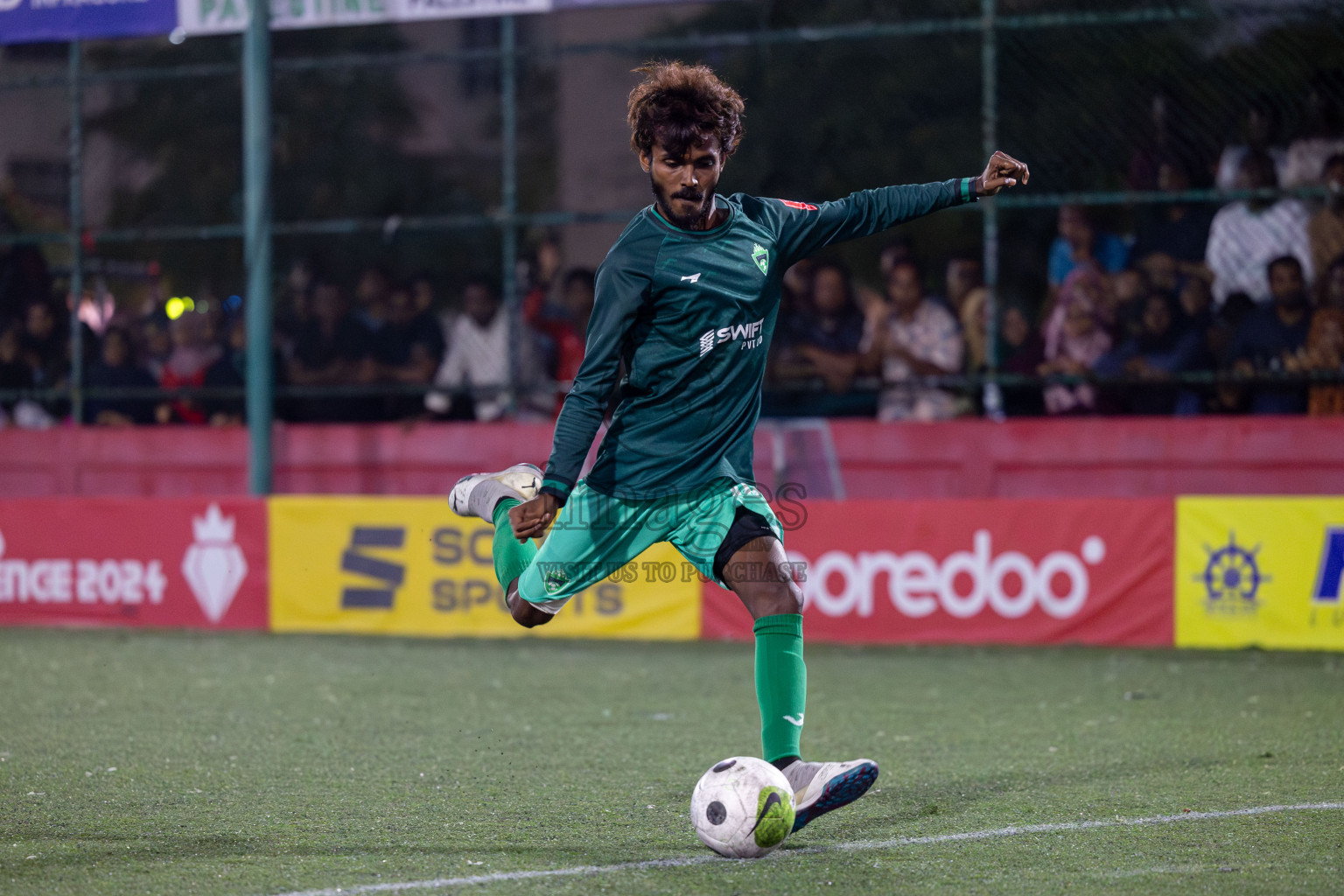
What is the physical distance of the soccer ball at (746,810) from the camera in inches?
187

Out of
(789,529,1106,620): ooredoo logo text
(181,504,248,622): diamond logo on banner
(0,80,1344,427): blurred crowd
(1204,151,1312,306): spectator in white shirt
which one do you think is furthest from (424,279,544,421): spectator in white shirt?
(1204,151,1312,306): spectator in white shirt

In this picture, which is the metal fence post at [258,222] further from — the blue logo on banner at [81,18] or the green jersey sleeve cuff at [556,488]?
the green jersey sleeve cuff at [556,488]

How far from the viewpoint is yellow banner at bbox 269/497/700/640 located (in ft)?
37.2

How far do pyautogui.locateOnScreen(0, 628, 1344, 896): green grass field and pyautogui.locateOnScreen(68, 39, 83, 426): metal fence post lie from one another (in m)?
3.73

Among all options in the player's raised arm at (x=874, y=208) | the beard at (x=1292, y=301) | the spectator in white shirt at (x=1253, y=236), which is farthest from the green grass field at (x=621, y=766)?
the spectator in white shirt at (x=1253, y=236)

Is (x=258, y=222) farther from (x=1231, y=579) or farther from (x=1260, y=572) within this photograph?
(x=1260, y=572)

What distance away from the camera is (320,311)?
44.8ft

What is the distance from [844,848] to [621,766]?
1723mm

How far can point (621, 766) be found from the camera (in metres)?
6.60

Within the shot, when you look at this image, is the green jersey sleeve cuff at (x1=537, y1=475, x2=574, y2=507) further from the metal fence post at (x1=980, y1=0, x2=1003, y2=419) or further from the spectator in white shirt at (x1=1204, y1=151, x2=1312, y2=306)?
the spectator in white shirt at (x1=1204, y1=151, x2=1312, y2=306)

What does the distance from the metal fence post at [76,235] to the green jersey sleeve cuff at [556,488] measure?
10.0 metres

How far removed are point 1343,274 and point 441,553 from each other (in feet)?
20.5

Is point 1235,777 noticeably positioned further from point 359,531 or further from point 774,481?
point 359,531

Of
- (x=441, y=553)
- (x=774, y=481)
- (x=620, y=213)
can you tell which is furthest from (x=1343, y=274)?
(x=441, y=553)
